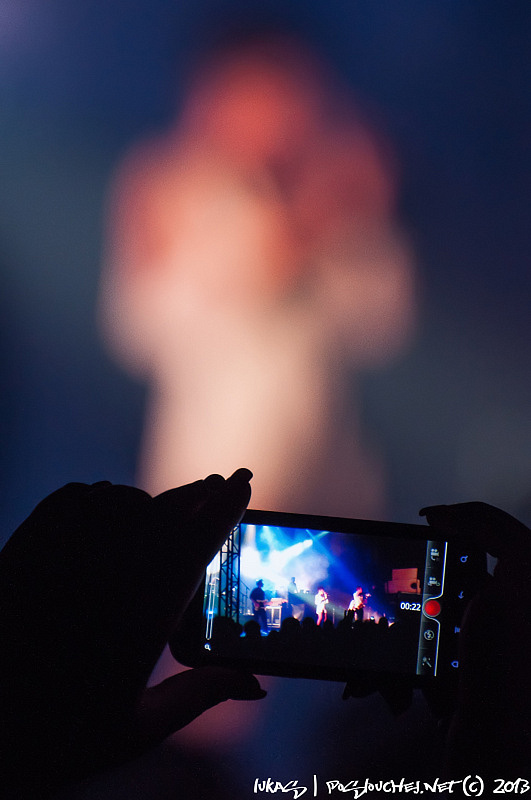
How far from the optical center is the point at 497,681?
19.8 inches

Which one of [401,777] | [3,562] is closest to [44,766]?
[3,562]

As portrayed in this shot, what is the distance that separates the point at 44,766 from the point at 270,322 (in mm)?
510

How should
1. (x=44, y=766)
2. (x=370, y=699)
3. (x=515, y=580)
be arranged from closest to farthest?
1. (x=44, y=766)
2. (x=515, y=580)
3. (x=370, y=699)

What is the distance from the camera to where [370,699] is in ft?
2.18

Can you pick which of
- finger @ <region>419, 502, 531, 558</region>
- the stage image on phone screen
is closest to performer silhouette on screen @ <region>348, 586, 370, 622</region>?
the stage image on phone screen

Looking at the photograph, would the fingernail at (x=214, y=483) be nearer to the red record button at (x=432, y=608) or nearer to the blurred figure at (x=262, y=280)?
the blurred figure at (x=262, y=280)

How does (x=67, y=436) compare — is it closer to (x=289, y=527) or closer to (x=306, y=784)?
(x=289, y=527)

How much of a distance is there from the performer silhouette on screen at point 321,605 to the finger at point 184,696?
0.33ft

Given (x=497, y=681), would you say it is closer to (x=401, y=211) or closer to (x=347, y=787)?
(x=347, y=787)

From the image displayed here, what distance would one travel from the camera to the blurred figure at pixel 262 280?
0.71 meters

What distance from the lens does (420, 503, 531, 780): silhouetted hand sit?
1.59 ft

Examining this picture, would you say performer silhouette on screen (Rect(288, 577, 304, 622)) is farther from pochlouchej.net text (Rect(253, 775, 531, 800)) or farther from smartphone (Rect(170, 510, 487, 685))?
pochlouchej.net text (Rect(253, 775, 531, 800))

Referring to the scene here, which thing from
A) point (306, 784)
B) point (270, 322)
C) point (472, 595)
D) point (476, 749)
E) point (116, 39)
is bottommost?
point (306, 784)

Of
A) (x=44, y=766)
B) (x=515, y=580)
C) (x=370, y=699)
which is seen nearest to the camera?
(x=44, y=766)
